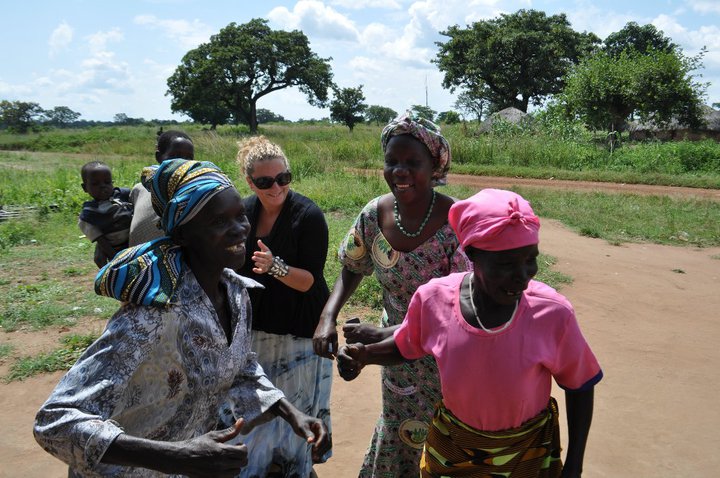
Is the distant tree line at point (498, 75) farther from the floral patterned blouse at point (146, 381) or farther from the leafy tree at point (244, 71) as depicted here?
the floral patterned blouse at point (146, 381)

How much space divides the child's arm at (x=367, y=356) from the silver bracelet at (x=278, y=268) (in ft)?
2.51

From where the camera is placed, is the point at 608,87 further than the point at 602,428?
Yes

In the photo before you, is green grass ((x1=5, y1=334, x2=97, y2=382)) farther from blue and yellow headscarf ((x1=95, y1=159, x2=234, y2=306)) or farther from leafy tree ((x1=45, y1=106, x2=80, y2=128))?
leafy tree ((x1=45, y1=106, x2=80, y2=128))

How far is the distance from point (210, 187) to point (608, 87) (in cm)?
2121

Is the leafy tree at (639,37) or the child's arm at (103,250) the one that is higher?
the leafy tree at (639,37)

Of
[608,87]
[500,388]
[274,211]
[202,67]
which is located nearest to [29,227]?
[274,211]

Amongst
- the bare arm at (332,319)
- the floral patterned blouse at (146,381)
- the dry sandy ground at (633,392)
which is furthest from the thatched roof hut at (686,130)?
the floral patterned blouse at (146,381)

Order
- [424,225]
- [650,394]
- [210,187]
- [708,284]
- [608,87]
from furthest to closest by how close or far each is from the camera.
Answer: [608,87]
[708,284]
[650,394]
[424,225]
[210,187]

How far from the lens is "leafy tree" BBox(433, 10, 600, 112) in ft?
Answer: 110

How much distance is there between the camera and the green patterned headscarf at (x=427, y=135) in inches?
95.1

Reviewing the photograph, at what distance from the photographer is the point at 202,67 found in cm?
3869

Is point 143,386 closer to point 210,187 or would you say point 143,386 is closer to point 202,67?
point 210,187

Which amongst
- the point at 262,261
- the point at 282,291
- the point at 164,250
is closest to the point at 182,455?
the point at 164,250

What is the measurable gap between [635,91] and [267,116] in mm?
67021
